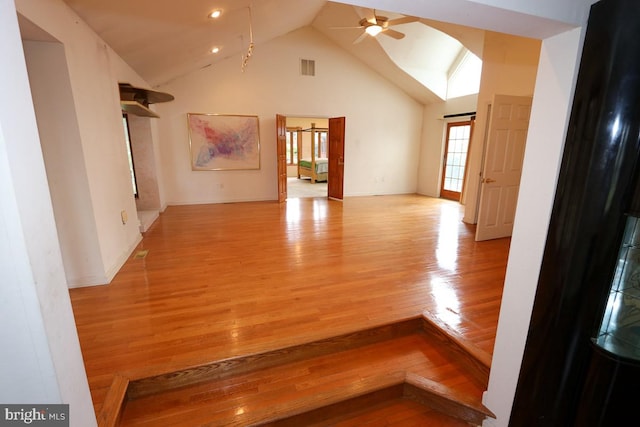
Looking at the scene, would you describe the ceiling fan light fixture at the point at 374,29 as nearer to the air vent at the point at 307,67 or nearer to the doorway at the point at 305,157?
the doorway at the point at 305,157

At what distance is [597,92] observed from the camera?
1081 mm

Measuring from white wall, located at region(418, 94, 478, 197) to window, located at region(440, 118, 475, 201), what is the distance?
0.42 feet

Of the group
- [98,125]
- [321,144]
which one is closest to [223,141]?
[98,125]

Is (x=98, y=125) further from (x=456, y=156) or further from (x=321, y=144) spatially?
(x=321, y=144)

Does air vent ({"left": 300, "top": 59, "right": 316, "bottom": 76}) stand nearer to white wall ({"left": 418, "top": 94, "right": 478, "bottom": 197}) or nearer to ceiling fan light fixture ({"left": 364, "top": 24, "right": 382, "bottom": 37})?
ceiling fan light fixture ({"left": 364, "top": 24, "right": 382, "bottom": 37})

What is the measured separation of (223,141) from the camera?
249 inches

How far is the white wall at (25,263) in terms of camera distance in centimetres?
77

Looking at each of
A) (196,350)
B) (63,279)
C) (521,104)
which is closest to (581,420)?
(196,350)

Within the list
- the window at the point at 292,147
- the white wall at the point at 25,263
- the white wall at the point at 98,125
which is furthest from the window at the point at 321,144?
the white wall at the point at 25,263

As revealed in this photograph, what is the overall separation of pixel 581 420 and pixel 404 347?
39.2 inches

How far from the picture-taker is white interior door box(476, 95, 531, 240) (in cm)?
389

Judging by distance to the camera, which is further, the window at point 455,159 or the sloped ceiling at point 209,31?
the window at point 455,159

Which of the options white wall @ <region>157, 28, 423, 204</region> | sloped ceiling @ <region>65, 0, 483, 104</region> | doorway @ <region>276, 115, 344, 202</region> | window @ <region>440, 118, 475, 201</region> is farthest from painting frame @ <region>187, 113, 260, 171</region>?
window @ <region>440, 118, 475, 201</region>

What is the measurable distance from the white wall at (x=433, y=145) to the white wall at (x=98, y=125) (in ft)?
22.0
